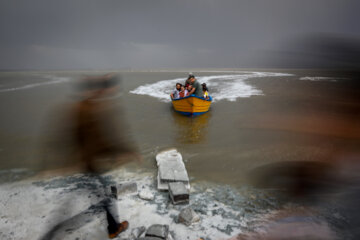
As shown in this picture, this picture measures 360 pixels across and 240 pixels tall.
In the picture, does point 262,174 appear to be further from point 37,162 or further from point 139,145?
point 37,162

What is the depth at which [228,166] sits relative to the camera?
561cm

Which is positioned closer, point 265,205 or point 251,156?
point 265,205

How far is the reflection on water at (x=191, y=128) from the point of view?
7918 mm

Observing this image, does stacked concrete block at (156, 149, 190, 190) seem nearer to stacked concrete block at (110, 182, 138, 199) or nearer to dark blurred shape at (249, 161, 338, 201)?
stacked concrete block at (110, 182, 138, 199)

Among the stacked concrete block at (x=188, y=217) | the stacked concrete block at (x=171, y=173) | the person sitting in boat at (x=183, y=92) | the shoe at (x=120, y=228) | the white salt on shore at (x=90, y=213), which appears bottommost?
the white salt on shore at (x=90, y=213)

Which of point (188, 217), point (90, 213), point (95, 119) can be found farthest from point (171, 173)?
point (95, 119)

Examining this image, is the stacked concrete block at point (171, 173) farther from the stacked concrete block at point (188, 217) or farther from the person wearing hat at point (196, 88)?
the person wearing hat at point (196, 88)

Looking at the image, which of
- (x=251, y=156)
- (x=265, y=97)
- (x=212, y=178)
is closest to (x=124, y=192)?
(x=212, y=178)

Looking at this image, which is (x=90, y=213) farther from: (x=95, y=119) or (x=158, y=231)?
(x=95, y=119)

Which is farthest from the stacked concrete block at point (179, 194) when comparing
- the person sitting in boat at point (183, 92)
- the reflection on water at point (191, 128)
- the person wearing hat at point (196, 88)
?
the person sitting in boat at point (183, 92)

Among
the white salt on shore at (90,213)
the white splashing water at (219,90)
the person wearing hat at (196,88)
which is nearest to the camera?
the white salt on shore at (90,213)

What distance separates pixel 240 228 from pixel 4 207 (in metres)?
4.41

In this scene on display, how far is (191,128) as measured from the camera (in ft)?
31.0

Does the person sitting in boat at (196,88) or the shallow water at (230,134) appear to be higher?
the person sitting in boat at (196,88)
